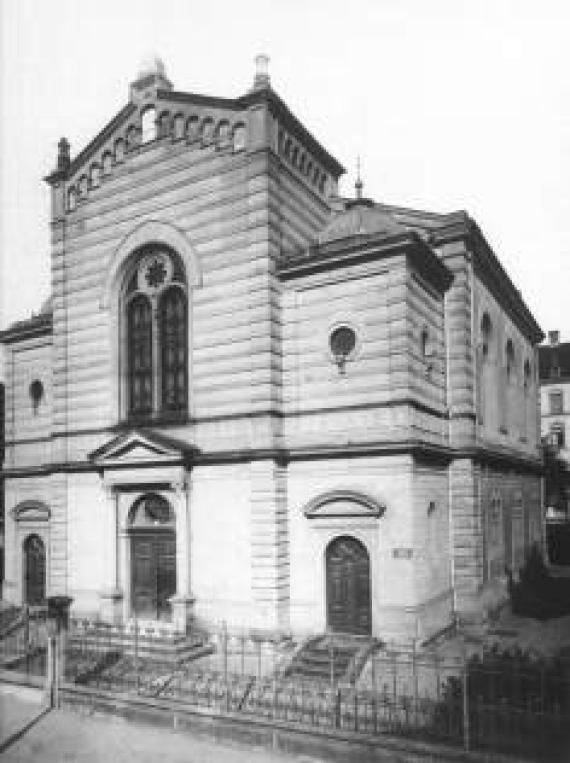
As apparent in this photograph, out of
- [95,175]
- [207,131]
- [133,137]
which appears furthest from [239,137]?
[95,175]

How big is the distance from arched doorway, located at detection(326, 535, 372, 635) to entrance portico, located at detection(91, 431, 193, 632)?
4.09 m

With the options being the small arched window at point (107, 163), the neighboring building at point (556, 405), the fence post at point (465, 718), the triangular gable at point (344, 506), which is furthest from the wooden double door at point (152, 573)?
the neighboring building at point (556, 405)

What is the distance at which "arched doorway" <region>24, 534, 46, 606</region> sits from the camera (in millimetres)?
24406

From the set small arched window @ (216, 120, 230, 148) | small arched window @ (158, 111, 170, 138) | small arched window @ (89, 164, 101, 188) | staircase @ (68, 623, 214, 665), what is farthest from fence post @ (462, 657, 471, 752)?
small arched window @ (89, 164, 101, 188)

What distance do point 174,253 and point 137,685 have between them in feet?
40.8

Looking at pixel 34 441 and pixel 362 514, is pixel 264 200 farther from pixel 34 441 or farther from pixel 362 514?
pixel 34 441

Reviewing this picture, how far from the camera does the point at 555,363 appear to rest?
61188mm

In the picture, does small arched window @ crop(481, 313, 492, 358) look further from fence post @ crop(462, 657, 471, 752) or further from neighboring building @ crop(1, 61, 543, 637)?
fence post @ crop(462, 657, 471, 752)

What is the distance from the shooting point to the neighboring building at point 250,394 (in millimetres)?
18703

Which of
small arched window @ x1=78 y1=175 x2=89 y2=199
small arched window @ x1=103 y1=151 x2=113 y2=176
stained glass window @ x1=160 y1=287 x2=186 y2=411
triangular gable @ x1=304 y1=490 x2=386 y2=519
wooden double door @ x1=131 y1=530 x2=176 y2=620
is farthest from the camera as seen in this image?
small arched window @ x1=78 y1=175 x2=89 y2=199

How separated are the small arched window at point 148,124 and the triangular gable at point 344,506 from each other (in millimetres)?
12333

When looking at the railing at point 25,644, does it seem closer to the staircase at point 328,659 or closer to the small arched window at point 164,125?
the staircase at point 328,659

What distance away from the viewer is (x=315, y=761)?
38.8 feet

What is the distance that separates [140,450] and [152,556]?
3.19 metres
